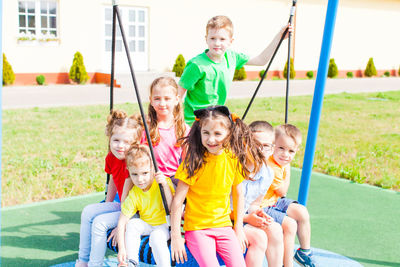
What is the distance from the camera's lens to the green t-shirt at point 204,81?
10.3ft

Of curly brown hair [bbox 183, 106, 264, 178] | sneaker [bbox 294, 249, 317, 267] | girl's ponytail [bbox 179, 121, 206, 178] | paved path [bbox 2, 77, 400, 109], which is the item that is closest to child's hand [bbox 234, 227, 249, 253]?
curly brown hair [bbox 183, 106, 264, 178]

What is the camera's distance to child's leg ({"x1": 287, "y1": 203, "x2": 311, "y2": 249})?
2.76 meters

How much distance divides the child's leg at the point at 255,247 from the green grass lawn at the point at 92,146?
8.73 ft

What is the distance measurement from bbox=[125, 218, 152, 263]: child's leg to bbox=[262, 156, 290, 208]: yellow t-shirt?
747mm

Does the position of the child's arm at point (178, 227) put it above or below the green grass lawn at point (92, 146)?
above

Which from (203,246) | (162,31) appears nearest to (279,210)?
(203,246)

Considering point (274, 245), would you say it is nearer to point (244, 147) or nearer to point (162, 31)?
point (244, 147)

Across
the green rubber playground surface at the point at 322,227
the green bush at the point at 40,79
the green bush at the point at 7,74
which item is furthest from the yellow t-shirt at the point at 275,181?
the green bush at the point at 40,79

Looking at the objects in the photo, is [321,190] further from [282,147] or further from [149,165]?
[149,165]

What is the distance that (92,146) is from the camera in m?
6.74

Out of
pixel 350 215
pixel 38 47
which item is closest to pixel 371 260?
pixel 350 215

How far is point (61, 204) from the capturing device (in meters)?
4.32

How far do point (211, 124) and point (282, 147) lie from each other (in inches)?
23.8

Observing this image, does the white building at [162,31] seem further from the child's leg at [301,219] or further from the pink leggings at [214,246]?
the pink leggings at [214,246]
